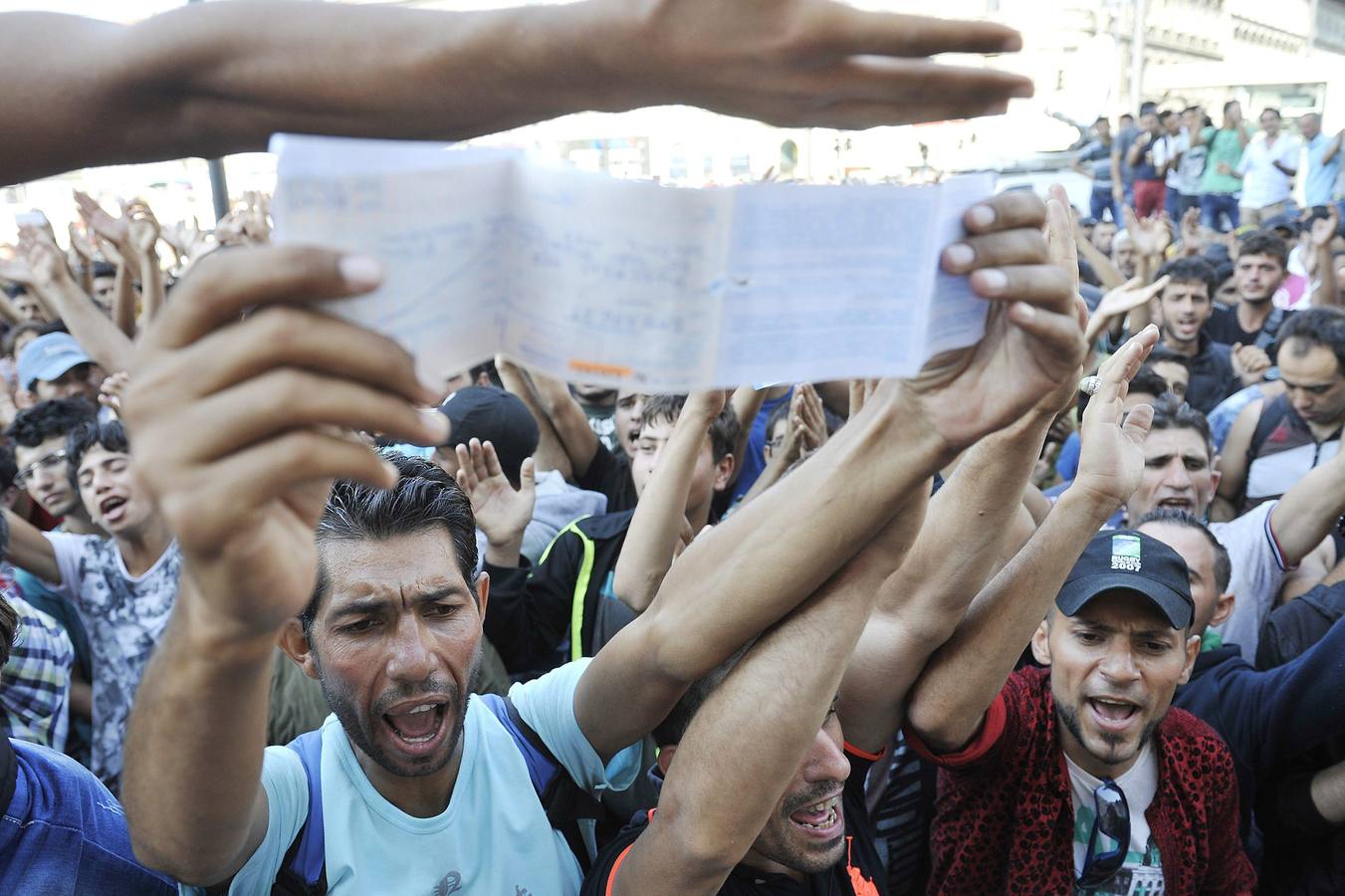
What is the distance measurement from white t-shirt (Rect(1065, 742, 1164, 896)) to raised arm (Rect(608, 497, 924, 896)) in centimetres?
118

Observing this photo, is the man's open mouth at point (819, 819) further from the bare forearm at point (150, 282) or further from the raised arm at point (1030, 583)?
the bare forearm at point (150, 282)

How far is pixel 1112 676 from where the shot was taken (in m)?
2.33

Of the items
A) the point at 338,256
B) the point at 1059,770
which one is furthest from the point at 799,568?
the point at 1059,770

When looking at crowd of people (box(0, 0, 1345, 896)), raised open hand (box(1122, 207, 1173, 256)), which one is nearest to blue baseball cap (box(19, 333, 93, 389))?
crowd of people (box(0, 0, 1345, 896))

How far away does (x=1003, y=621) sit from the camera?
1.84 meters

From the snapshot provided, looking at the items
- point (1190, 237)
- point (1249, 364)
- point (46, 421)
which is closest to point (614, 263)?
point (46, 421)

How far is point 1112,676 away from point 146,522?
111 inches

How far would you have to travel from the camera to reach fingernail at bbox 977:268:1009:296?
108 centimetres

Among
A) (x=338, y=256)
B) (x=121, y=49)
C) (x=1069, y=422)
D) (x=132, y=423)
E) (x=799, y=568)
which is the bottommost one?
(x=1069, y=422)

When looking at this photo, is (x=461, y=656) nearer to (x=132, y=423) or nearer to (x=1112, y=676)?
(x=132, y=423)

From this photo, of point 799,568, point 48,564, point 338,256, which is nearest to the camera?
point 338,256

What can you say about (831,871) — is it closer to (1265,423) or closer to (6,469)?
(1265,423)

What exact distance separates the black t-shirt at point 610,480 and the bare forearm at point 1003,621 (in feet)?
7.48

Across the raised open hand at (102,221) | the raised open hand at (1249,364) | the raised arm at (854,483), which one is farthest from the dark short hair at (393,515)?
the raised open hand at (1249,364)
